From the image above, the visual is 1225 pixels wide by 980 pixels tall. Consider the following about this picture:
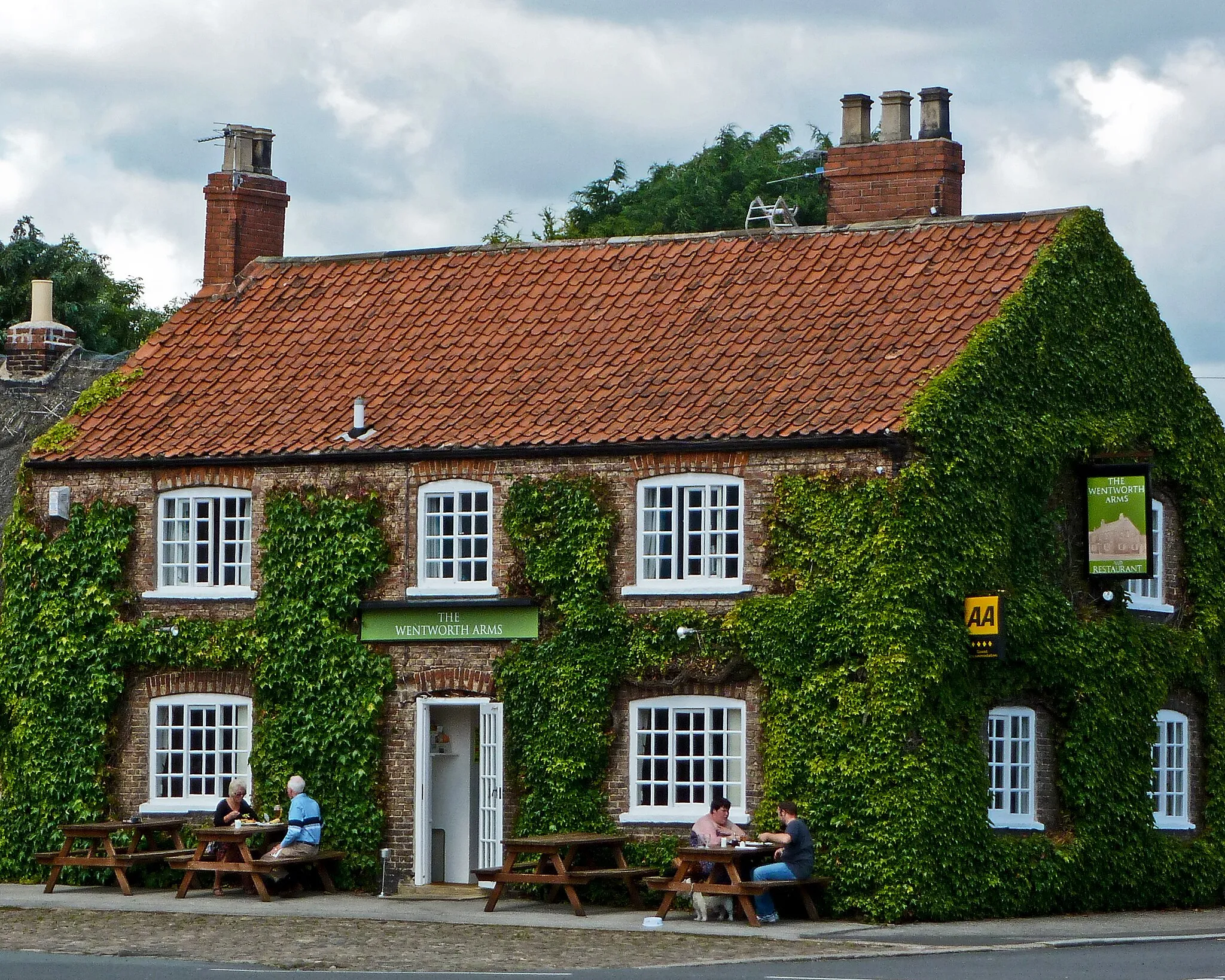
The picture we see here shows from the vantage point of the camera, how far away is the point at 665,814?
83.4 ft

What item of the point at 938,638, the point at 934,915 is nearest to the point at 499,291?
the point at 938,638

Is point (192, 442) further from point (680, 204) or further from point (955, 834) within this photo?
point (680, 204)

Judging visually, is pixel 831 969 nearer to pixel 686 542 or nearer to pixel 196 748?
pixel 686 542

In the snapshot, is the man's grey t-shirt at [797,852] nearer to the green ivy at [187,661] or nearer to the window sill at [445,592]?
the window sill at [445,592]

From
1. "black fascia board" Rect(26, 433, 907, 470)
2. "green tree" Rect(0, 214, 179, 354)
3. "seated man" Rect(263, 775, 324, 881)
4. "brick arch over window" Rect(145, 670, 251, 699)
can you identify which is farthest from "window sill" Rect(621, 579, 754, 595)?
"green tree" Rect(0, 214, 179, 354)

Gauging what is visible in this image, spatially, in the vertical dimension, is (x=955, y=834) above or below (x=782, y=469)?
below

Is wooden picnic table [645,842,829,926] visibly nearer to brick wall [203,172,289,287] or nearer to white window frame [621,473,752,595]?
white window frame [621,473,752,595]

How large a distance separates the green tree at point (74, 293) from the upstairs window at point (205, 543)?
23.2 metres

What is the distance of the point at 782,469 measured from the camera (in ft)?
→ 81.7

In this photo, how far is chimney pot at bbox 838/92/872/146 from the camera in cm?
3047

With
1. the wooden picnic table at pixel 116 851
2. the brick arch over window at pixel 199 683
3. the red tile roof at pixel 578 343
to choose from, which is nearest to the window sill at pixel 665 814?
the red tile roof at pixel 578 343

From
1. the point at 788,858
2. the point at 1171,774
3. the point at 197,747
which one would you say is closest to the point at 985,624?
the point at 788,858

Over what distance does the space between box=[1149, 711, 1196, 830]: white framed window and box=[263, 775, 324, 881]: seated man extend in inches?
411

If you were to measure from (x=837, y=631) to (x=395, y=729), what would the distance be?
5767 mm
